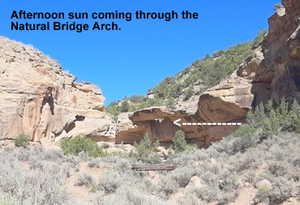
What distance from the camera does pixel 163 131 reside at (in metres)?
34.4

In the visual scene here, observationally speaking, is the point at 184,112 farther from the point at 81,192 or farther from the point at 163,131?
the point at 81,192

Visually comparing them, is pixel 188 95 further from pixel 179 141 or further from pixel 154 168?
pixel 154 168

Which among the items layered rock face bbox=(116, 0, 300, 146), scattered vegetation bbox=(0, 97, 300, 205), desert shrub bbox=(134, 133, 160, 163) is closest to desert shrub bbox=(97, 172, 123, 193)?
scattered vegetation bbox=(0, 97, 300, 205)

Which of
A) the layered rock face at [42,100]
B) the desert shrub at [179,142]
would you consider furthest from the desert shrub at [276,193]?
the layered rock face at [42,100]

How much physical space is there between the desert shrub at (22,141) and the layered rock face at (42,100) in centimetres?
93

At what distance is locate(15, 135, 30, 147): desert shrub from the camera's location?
26105mm

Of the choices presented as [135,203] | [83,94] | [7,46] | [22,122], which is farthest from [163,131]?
[135,203]

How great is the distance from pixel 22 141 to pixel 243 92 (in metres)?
15.6

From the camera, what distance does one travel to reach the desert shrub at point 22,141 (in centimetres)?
2610

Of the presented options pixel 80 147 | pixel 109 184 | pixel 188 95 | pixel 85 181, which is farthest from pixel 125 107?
pixel 109 184

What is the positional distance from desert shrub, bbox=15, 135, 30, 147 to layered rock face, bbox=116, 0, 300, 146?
33.2 feet

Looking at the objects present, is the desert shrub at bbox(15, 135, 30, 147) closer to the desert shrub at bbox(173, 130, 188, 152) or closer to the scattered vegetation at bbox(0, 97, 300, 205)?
the scattered vegetation at bbox(0, 97, 300, 205)

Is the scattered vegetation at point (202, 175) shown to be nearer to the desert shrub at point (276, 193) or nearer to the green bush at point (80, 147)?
the desert shrub at point (276, 193)

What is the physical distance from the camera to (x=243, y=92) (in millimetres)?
28641
